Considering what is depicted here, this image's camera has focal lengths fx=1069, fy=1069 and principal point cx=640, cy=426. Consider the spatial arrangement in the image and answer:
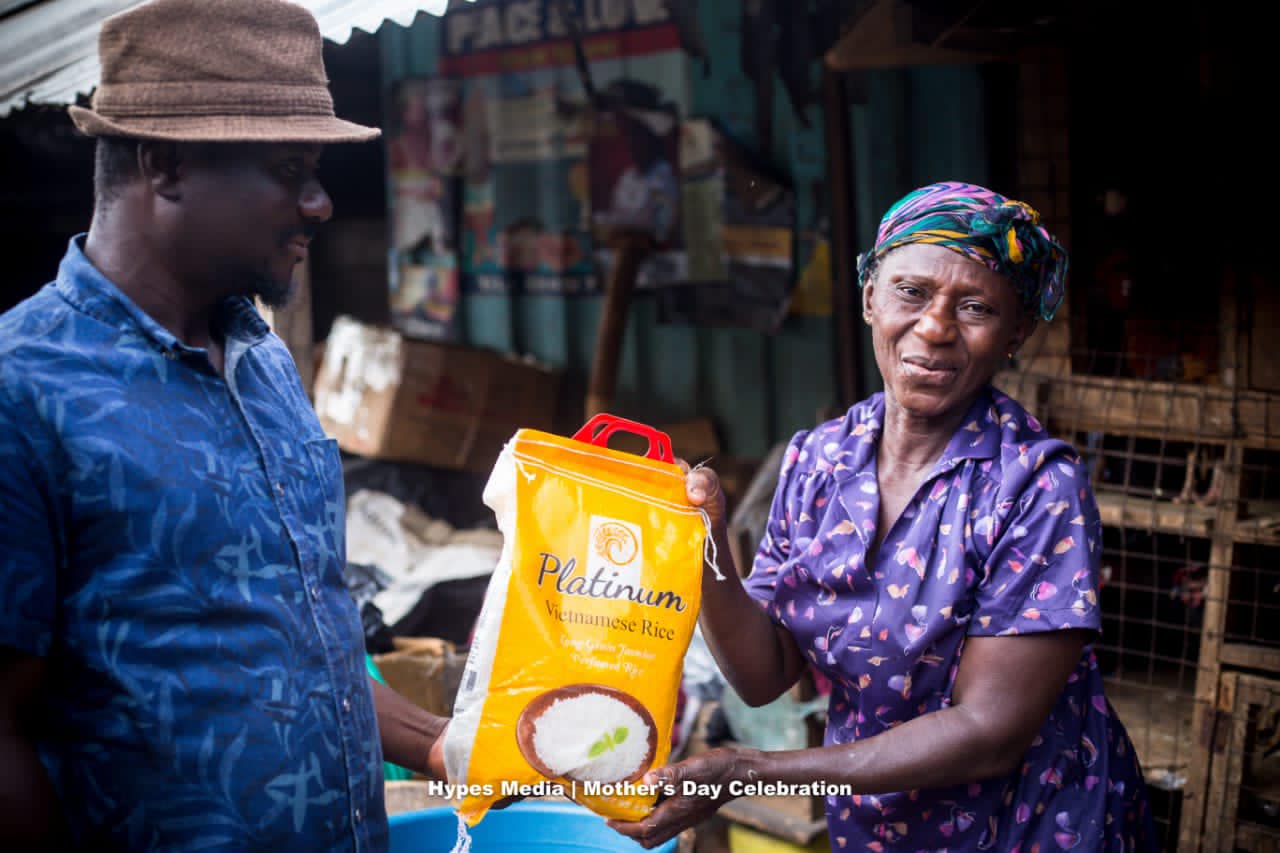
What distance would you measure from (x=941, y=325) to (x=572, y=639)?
820 millimetres

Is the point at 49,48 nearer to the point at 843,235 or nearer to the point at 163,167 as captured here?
the point at 163,167

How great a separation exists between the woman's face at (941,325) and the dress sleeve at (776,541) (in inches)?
11.6

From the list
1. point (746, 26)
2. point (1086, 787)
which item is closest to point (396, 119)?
point (746, 26)

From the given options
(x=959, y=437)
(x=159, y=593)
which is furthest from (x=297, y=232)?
(x=959, y=437)

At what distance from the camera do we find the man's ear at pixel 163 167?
1.43 m

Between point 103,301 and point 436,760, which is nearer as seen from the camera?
point 103,301

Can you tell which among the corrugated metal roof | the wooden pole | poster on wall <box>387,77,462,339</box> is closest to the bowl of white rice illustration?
the corrugated metal roof

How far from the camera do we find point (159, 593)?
4.55ft

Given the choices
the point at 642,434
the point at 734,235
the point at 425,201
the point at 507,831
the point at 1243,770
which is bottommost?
the point at 1243,770

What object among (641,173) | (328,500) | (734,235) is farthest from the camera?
(641,173)

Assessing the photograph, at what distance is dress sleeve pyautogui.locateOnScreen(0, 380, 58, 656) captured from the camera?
4.16 ft

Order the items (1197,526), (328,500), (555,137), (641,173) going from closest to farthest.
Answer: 1. (328,500)
2. (1197,526)
3. (641,173)
4. (555,137)

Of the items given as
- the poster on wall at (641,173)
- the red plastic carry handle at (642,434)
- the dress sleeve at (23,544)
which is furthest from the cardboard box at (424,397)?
the dress sleeve at (23,544)

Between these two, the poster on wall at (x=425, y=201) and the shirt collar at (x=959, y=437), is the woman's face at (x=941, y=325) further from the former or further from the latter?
the poster on wall at (x=425, y=201)
